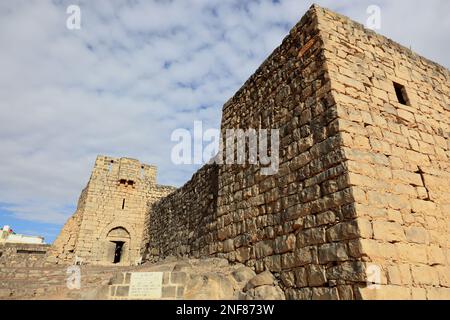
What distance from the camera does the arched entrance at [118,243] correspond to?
16.0 metres

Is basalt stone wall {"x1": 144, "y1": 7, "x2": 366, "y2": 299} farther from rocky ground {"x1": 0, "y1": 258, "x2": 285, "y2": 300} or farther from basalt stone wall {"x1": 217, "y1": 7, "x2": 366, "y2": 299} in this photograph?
rocky ground {"x1": 0, "y1": 258, "x2": 285, "y2": 300}

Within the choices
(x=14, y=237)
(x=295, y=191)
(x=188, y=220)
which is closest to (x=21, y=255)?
(x=188, y=220)

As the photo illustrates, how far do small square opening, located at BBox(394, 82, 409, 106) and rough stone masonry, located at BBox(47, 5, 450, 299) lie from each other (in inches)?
0.7

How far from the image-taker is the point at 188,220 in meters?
10.0

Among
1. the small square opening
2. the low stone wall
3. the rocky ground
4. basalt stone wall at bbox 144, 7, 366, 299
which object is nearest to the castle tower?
the low stone wall

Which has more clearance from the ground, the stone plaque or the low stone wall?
the low stone wall

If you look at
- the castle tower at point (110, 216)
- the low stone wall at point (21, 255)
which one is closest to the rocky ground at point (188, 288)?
the low stone wall at point (21, 255)

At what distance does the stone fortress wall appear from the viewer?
3664mm

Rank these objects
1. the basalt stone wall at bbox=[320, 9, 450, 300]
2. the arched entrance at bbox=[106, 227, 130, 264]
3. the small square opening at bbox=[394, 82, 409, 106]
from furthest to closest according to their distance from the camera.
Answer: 1. the arched entrance at bbox=[106, 227, 130, 264]
2. the small square opening at bbox=[394, 82, 409, 106]
3. the basalt stone wall at bbox=[320, 9, 450, 300]

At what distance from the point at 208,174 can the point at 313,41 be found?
5.21 meters

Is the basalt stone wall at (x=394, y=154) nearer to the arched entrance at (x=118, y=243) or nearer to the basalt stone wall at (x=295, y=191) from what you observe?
the basalt stone wall at (x=295, y=191)

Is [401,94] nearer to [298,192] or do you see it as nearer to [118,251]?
[298,192]

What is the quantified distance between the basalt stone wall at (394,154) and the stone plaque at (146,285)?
2.59 m

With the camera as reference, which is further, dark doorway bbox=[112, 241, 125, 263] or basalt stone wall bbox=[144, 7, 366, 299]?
dark doorway bbox=[112, 241, 125, 263]
